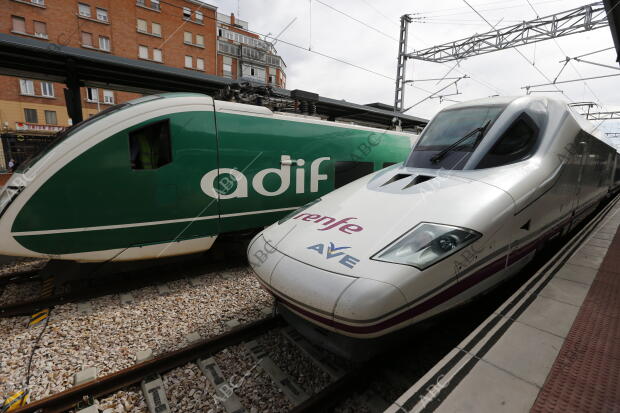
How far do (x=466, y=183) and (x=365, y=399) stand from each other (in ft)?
7.15

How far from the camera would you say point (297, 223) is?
10.3ft

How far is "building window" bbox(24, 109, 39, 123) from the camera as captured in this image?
2413cm

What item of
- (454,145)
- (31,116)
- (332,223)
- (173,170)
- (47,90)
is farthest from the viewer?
(47,90)

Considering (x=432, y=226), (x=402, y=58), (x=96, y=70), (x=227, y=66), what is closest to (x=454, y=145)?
(x=432, y=226)

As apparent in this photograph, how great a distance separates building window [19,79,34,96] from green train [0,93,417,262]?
2868cm

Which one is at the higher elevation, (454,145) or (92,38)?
(92,38)

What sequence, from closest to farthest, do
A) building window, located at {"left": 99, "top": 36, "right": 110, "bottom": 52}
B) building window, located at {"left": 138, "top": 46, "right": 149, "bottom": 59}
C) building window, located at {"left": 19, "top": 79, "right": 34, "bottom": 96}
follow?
building window, located at {"left": 19, "top": 79, "right": 34, "bottom": 96}
building window, located at {"left": 99, "top": 36, "right": 110, "bottom": 52}
building window, located at {"left": 138, "top": 46, "right": 149, "bottom": 59}

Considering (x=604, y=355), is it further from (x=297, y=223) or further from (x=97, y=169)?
(x=97, y=169)

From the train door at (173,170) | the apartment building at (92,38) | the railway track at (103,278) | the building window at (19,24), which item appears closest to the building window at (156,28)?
the apartment building at (92,38)

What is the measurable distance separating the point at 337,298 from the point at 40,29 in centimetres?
3470

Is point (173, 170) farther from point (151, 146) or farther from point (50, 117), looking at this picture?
point (50, 117)

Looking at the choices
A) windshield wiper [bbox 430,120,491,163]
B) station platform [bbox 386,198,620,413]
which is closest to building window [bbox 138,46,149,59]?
windshield wiper [bbox 430,120,491,163]

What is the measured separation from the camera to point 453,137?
12.3 feet

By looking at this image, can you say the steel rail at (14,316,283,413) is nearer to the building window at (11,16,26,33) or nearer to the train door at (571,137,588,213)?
the train door at (571,137,588,213)
